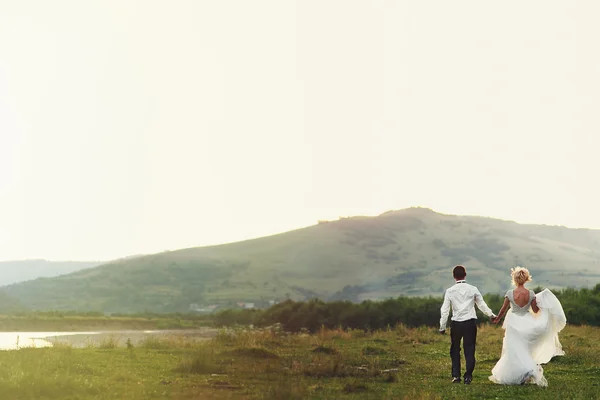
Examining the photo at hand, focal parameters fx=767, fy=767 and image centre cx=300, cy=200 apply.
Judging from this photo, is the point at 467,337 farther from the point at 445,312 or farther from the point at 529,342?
the point at 529,342

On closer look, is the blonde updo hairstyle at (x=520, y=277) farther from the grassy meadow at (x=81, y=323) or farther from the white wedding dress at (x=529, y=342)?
the grassy meadow at (x=81, y=323)

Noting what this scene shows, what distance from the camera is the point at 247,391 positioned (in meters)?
18.6

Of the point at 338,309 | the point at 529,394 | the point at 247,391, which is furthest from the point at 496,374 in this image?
the point at 338,309

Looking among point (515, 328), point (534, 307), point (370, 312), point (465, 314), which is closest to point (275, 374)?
point (465, 314)

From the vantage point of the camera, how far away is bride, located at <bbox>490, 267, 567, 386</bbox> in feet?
62.4

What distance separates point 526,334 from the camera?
63.8 feet

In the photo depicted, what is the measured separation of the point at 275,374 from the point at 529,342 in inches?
296

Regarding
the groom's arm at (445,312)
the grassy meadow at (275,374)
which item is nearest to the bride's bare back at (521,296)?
the groom's arm at (445,312)

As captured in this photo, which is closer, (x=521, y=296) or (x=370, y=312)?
(x=521, y=296)

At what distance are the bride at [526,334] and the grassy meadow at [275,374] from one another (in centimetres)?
53

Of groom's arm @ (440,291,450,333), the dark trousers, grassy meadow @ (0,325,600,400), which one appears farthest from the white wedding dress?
groom's arm @ (440,291,450,333)

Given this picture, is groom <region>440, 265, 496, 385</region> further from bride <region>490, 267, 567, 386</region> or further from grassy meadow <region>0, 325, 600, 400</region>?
grassy meadow <region>0, 325, 600, 400</region>

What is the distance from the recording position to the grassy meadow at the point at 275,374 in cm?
1742

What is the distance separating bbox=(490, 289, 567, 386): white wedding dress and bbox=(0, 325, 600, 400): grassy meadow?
1.66 feet
